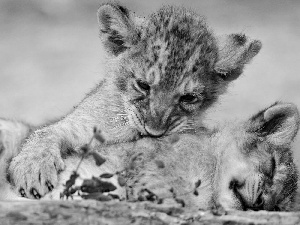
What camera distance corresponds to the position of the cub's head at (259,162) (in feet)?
13.8

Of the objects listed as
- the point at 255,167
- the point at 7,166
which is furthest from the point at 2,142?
the point at 255,167

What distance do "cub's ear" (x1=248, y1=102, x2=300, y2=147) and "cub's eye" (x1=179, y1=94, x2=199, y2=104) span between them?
3.18ft

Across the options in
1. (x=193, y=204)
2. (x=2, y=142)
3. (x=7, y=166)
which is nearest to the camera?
(x=193, y=204)

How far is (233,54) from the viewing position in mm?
6121

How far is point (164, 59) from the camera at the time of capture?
5.53 m

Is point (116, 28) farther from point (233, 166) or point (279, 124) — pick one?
point (233, 166)

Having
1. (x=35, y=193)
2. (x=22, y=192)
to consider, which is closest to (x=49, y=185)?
(x=35, y=193)

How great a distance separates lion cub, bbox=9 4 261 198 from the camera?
5.09 metres

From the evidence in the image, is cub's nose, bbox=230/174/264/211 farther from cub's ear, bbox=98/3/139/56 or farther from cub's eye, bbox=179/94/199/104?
cub's ear, bbox=98/3/139/56

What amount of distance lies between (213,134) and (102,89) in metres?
1.81

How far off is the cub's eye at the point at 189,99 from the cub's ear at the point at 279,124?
97cm

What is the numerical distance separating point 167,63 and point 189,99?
0.46 metres

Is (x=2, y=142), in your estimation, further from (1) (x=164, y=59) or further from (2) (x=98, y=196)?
(2) (x=98, y=196)

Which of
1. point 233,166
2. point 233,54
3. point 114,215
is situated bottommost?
point 114,215
